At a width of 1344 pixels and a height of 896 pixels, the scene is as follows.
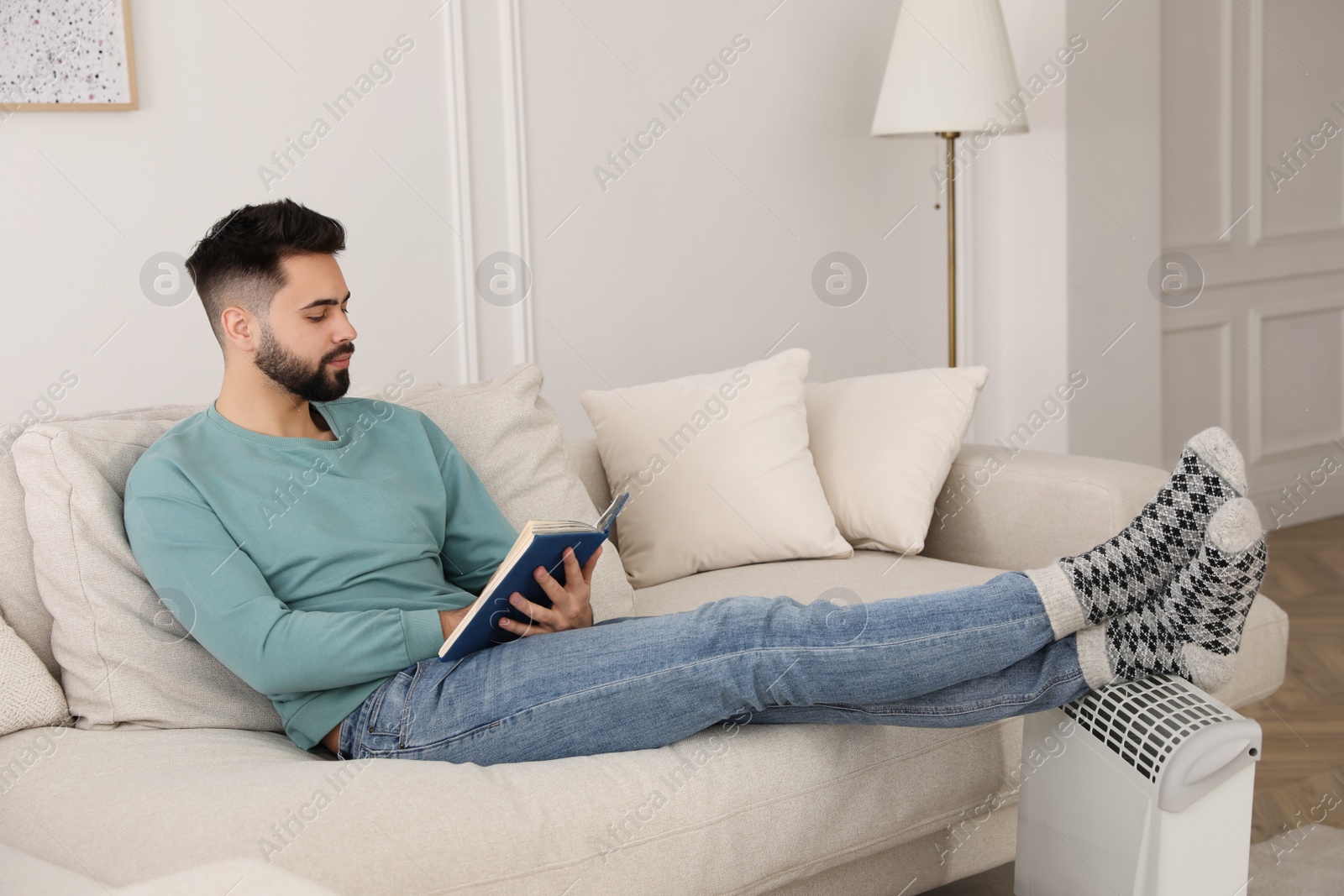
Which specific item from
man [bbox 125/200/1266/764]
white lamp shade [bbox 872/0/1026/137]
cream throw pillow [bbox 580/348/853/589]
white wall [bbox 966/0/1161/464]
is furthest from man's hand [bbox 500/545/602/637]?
white wall [bbox 966/0/1161/464]

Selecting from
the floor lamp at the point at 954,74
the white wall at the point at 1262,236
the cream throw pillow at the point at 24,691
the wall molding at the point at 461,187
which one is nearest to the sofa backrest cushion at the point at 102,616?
the cream throw pillow at the point at 24,691

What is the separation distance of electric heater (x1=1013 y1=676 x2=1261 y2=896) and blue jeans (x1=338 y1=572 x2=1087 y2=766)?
0.07 metres

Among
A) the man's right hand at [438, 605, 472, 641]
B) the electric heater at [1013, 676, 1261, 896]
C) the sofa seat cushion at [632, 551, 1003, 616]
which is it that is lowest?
the electric heater at [1013, 676, 1261, 896]

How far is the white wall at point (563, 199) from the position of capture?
224cm

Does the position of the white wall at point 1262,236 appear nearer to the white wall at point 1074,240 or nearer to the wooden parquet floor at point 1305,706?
the white wall at point 1074,240

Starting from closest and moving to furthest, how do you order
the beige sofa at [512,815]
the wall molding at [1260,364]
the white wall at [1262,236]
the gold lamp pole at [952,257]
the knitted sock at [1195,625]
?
the beige sofa at [512,815] < the knitted sock at [1195,625] < the gold lamp pole at [952,257] < the white wall at [1262,236] < the wall molding at [1260,364]

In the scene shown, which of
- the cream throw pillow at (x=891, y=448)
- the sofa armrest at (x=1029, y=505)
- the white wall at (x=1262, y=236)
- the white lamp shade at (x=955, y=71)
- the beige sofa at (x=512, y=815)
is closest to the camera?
the beige sofa at (x=512, y=815)

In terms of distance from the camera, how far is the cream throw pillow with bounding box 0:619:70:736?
1444 mm

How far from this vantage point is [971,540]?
93.2 inches

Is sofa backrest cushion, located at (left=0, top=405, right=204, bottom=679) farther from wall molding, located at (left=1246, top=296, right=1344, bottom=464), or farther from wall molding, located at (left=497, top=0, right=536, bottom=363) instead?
wall molding, located at (left=1246, top=296, right=1344, bottom=464)

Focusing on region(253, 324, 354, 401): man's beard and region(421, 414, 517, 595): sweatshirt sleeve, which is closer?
region(253, 324, 354, 401): man's beard

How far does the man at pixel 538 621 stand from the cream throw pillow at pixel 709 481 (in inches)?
23.7

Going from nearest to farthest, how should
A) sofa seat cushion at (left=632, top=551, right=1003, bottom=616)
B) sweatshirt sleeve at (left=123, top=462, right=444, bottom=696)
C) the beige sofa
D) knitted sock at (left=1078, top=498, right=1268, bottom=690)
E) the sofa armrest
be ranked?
the beige sofa
knitted sock at (left=1078, top=498, right=1268, bottom=690)
sweatshirt sleeve at (left=123, top=462, right=444, bottom=696)
sofa seat cushion at (left=632, top=551, right=1003, bottom=616)
the sofa armrest

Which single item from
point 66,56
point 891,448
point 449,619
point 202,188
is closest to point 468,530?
point 449,619
